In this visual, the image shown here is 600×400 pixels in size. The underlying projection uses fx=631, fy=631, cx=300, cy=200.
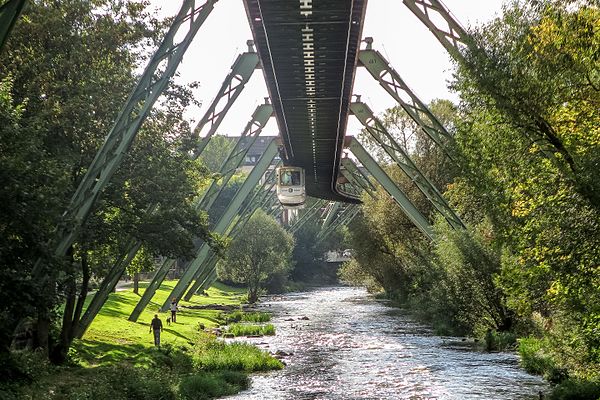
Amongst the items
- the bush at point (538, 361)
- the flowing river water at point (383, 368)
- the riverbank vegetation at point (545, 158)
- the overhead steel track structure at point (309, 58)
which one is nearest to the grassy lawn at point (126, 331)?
the flowing river water at point (383, 368)

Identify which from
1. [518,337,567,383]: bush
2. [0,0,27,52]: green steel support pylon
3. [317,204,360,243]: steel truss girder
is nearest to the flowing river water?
[518,337,567,383]: bush

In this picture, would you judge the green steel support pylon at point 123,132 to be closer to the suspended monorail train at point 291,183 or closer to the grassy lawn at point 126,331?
the grassy lawn at point 126,331

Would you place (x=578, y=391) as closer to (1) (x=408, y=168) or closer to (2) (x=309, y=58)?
(2) (x=309, y=58)

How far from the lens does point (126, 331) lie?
3188 cm

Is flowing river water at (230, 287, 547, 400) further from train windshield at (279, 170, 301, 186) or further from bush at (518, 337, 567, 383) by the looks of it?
train windshield at (279, 170, 301, 186)

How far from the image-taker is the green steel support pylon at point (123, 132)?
667 inches

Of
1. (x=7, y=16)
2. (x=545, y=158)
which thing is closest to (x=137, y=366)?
(x=545, y=158)

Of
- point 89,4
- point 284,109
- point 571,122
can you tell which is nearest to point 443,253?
point 284,109

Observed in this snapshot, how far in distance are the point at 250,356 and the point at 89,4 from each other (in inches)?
560

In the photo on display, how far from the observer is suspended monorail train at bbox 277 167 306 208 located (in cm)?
4562

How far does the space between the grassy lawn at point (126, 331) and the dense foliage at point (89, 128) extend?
2.53 m

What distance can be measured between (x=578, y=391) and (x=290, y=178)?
31.3 m

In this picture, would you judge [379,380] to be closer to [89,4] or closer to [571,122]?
[571,122]

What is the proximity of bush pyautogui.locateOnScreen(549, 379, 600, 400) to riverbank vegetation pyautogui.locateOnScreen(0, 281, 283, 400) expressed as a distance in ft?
31.6
